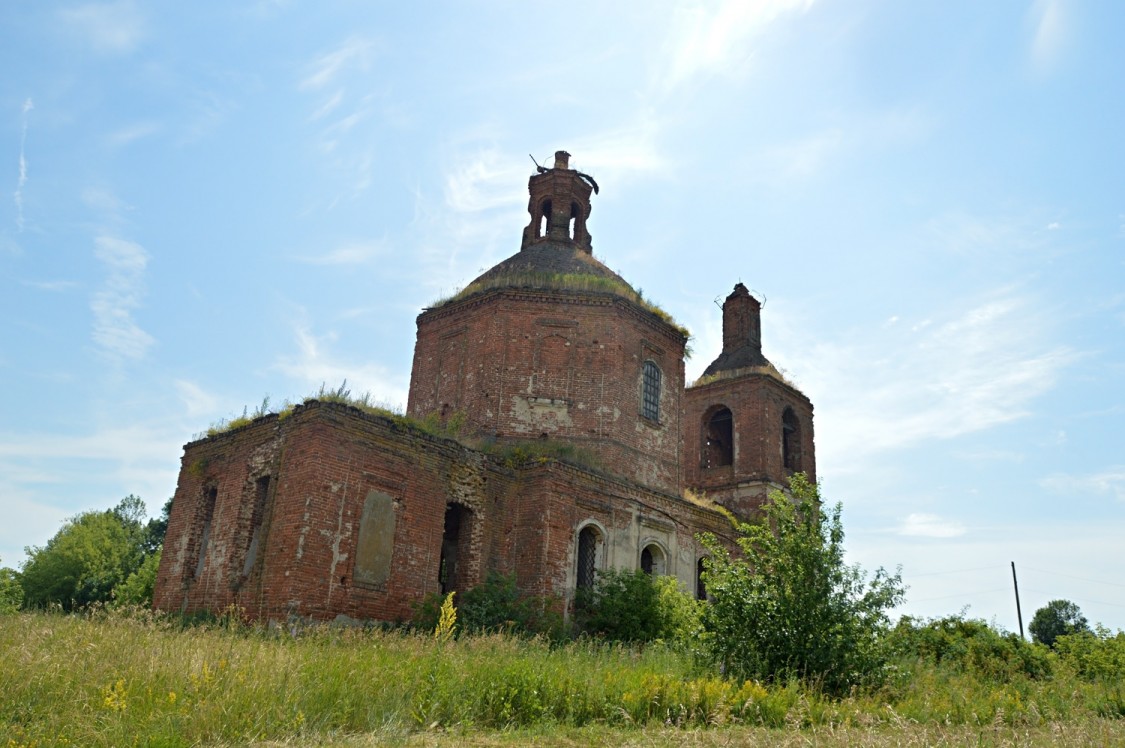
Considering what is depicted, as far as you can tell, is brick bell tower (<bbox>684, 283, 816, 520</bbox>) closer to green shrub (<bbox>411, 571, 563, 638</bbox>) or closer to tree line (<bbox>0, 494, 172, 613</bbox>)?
green shrub (<bbox>411, 571, 563, 638</bbox>)

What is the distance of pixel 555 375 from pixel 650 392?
2.80 metres

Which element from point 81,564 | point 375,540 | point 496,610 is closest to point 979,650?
point 496,610

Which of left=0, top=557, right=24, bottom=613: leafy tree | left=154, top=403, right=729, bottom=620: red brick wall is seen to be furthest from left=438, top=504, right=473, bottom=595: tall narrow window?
left=0, top=557, right=24, bottom=613: leafy tree

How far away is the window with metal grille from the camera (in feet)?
54.5

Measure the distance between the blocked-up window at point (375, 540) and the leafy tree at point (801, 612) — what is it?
6.23m

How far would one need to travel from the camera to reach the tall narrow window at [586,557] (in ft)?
54.5

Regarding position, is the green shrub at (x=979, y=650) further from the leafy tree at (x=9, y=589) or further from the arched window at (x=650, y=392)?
the leafy tree at (x=9, y=589)

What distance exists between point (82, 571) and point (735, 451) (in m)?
33.5

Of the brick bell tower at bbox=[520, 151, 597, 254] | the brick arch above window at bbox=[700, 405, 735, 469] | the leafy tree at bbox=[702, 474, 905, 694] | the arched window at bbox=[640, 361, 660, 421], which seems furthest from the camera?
the brick arch above window at bbox=[700, 405, 735, 469]

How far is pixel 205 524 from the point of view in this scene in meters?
16.4

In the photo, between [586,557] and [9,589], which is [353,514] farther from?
[9,589]

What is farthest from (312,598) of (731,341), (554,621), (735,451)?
(731,341)

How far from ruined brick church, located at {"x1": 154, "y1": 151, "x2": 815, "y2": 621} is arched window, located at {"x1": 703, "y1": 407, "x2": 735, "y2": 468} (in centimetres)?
231

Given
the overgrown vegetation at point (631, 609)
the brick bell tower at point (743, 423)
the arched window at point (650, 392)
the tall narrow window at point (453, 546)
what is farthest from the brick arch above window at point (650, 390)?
the brick bell tower at point (743, 423)
